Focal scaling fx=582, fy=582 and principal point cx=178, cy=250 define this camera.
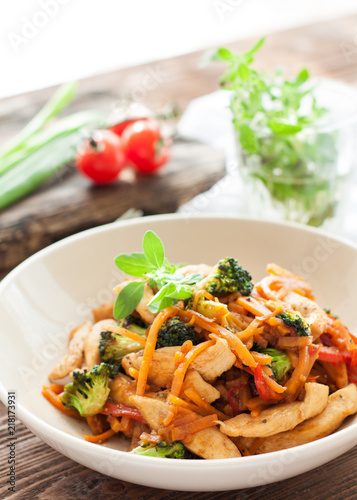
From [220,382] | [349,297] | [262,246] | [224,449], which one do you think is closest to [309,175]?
[262,246]

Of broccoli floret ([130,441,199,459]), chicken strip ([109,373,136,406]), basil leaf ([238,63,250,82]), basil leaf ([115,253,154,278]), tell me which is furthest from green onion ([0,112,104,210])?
broccoli floret ([130,441,199,459])

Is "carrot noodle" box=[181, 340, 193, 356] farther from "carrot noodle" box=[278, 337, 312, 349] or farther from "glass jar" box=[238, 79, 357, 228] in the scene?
"glass jar" box=[238, 79, 357, 228]

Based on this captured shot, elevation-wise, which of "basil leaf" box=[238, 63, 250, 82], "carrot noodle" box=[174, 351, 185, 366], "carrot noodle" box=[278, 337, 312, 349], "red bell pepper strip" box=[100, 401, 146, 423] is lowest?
"carrot noodle" box=[278, 337, 312, 349]

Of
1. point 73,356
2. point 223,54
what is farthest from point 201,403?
point 223,54

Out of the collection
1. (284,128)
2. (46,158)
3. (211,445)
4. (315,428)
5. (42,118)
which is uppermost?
(42,118)

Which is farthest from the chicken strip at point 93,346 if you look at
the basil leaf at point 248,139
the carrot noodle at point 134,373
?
the basil leaf at point 248,139

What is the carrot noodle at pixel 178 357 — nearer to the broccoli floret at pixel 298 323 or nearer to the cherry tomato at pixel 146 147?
the broccoli floret at pixel 298 323

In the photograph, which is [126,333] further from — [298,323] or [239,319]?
[298,323]
